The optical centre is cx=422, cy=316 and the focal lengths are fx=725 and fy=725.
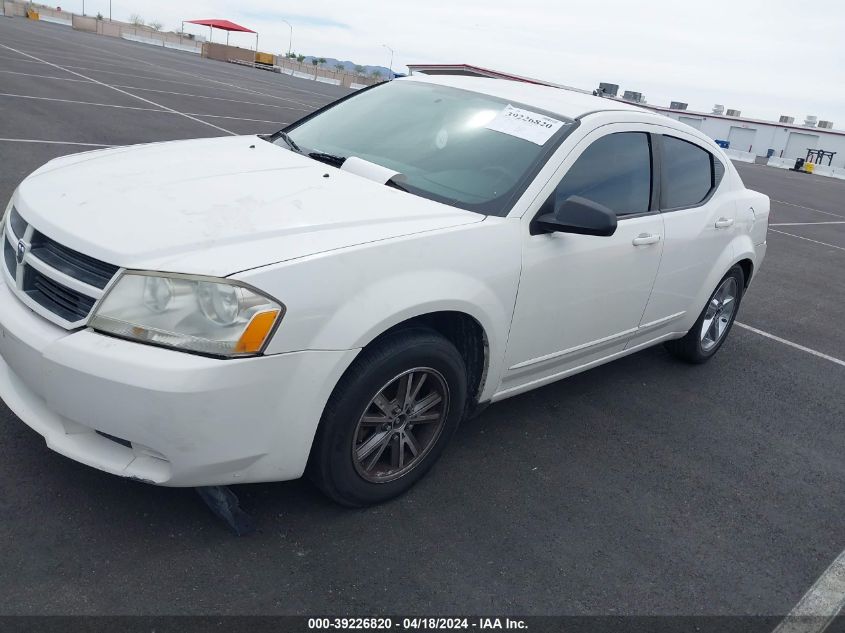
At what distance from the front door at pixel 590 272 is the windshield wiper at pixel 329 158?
0.97 m

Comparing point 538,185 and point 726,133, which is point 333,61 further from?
point 538,185

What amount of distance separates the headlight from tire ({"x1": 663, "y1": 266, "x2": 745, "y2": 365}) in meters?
3.44

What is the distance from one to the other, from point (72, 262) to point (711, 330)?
4210mm

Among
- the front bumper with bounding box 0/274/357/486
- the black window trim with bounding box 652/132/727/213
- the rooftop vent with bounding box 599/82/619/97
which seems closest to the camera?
the front bumper with bounding box 0/274/357/486

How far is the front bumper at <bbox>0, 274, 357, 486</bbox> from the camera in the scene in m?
2.22

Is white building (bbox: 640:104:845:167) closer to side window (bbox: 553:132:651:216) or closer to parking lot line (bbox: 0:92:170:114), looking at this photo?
parking lot line (bbox: 0:92:170:114)

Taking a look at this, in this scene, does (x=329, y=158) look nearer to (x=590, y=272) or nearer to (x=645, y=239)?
(x=590, y=272)

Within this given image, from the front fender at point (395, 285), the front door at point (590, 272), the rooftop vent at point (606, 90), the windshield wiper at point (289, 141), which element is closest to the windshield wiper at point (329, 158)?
the windshield wiper at point (289, 141)

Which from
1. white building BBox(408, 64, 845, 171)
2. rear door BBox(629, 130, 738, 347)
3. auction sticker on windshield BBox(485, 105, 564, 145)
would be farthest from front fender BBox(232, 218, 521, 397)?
white building BBox(408, 64, 845, 171)

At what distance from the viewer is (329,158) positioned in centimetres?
351

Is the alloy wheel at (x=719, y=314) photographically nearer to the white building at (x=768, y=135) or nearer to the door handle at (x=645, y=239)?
the door handle at (x=645, y=239)

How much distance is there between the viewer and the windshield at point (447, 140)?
324 centimetres

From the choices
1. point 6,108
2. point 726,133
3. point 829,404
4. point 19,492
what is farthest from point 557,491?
point 726,133

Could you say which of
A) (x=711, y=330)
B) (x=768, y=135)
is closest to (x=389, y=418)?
(x=711, y=330)
